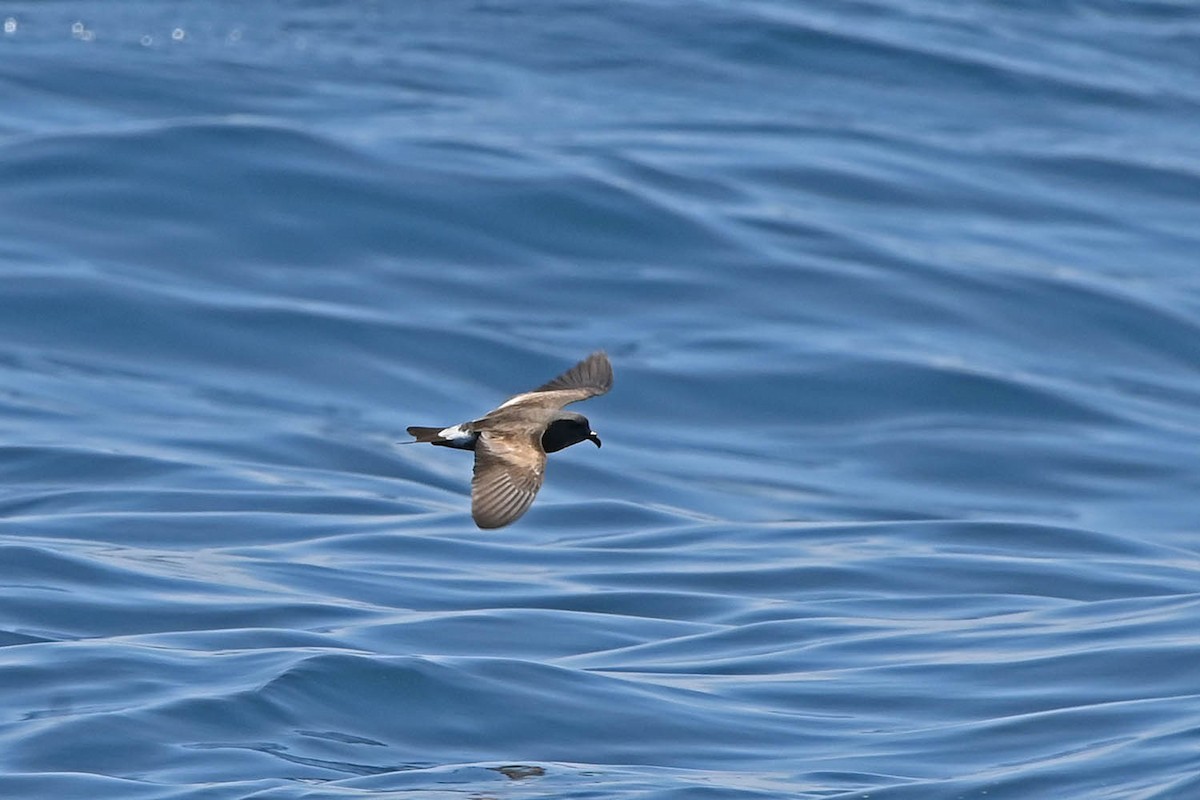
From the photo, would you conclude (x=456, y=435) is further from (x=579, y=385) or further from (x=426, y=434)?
(x=579, y=385)

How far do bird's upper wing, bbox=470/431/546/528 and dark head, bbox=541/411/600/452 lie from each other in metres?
0.23

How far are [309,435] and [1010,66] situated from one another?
388 inches

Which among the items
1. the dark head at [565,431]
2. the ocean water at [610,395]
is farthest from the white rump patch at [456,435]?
the ocean water at [610,395]

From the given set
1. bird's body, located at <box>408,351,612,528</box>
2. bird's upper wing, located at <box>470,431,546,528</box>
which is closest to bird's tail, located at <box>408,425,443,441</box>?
bird's body, located at <box>408,351,612,528</box>

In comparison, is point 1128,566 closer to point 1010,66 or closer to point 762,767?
point 762,767

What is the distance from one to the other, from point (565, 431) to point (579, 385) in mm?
1227

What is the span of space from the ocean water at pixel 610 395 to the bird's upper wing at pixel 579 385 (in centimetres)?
103

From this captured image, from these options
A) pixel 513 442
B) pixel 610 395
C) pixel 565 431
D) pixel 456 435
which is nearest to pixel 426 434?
pixel 456 435

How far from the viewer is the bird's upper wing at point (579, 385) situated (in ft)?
27.5

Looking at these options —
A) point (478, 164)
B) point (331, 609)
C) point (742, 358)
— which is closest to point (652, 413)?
point (742, 358)

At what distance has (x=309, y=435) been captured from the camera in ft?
43.3

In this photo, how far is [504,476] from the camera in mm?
6684

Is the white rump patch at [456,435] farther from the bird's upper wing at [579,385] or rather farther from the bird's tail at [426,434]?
the bird's upper wing at [579,385]

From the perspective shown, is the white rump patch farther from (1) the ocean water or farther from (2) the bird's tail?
(1) the ocean water
